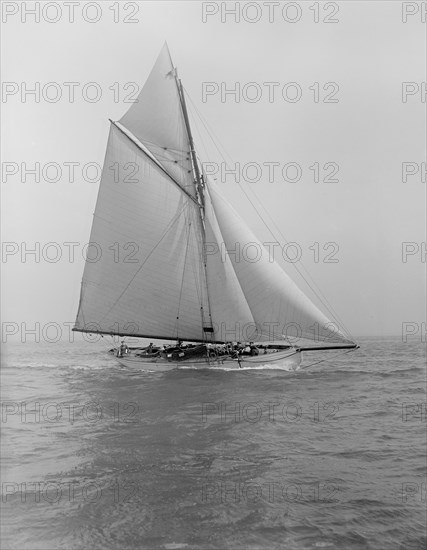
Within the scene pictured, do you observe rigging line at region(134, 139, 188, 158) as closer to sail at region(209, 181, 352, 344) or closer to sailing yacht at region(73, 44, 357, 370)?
sailing yacht at region(73, 44, 357, 370)

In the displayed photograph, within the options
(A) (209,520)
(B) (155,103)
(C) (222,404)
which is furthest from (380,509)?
(B) (155,103)

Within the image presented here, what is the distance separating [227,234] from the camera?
3056 cm

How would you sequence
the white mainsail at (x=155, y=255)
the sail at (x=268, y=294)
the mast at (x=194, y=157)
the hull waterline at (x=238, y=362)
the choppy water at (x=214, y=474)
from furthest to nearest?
the mast at (x=194, y=157) < the white mainsail at (x=155, y=255) < the hull waterline at (x=238, y=362) < the sail at (x=268, y=294) < the choppy water at (x=214, y=474)

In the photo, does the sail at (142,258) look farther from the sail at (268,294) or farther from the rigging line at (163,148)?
the sail at (268,294)

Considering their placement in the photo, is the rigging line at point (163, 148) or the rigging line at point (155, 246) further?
the rigging line at point (163, 148)

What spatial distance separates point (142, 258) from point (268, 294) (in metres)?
9.68

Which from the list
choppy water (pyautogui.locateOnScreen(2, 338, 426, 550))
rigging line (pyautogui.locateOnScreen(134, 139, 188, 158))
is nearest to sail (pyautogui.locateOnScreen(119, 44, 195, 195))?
rigging line (pyautogui.locateOnScreen(134, 139, 188, 158))

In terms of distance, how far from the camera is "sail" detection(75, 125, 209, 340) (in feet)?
109

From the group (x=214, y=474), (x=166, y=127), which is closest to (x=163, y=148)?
(x=166, y=127)

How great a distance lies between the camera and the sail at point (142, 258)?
109ft

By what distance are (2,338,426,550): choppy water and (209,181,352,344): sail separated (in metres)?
7.69

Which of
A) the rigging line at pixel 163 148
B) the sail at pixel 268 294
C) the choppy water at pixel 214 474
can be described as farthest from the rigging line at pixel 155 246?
the choppy water at pixel 214 474

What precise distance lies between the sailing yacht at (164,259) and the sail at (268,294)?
16 centimetres

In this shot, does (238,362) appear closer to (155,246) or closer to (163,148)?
(155,246)
